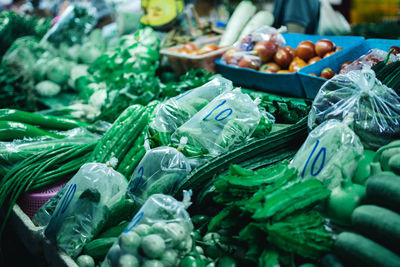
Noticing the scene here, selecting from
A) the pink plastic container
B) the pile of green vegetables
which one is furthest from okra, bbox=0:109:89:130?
the pile of green vegetables

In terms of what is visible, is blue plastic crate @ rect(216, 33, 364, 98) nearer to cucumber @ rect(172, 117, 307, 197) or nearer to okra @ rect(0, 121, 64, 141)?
cucumber @ rect(172, 117, 307, 197)

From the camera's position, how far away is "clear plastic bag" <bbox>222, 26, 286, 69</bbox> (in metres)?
2.98

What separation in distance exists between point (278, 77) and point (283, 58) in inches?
14.8

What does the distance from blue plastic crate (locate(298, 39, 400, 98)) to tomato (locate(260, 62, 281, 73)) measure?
1.43 feet

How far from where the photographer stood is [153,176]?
176 cm

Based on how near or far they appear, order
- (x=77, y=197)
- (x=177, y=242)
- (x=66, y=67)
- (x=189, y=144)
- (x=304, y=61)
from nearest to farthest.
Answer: (x=177, y=242)
(x=77, y=197)
(x=189, y=144)
(x=304, y=61)
(x=66, y=67)

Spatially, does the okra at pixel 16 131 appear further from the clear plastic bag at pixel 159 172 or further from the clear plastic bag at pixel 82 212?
the clear plastic bag at pixel 159 172

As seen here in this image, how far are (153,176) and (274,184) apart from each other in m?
0.69

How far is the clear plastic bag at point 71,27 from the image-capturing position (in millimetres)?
5072

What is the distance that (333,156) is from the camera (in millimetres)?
1410

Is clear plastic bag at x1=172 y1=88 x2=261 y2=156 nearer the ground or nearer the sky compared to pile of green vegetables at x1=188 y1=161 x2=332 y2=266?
nearer the sky

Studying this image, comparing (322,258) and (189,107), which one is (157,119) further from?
(322,258)

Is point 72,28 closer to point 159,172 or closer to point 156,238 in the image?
point 159,172

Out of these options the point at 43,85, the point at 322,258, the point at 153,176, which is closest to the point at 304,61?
the point at 153,176
